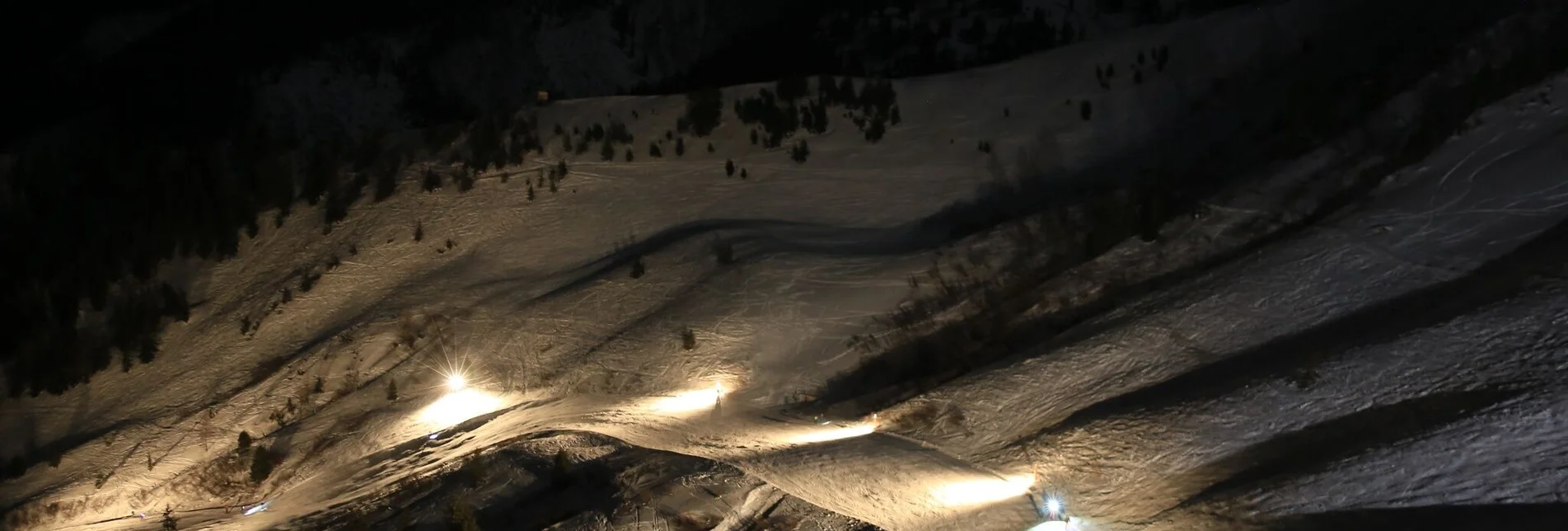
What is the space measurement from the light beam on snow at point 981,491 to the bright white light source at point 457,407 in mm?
5523

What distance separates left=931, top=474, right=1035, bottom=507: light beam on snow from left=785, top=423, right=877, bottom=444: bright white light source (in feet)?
4.93

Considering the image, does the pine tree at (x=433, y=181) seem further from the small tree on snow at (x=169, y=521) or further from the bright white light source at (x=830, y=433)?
the bright white light source at (x=830, y=433)

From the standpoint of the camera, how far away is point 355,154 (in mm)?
19062

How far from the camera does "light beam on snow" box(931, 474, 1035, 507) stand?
8562 millimetres

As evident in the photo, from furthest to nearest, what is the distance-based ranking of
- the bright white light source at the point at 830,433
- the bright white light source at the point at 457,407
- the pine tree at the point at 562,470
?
the bright white light source at the point at 457,407 < the bright white light source at the point at 830,433 < the pine tree at the point at 562,470

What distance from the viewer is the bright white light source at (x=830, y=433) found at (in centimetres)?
1023

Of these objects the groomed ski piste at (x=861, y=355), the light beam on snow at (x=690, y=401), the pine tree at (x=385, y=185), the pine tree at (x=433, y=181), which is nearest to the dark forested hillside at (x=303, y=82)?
the pine tree at (x=385, y=185)

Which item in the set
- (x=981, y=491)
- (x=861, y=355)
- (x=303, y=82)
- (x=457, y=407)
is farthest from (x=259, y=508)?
(x=303, y=82)

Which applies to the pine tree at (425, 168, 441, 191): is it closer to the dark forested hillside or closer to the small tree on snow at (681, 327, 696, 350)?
the dark forested hillside

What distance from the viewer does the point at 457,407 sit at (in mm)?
12680

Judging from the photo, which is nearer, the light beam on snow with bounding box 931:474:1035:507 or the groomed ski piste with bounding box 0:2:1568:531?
the groomed ski piste with bounding box 0:2:1568:531

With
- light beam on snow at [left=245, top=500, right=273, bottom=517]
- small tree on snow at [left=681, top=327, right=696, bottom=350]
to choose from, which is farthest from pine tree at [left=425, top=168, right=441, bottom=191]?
light beam on snow at [left=245, top=500, right=273, bottom=517]

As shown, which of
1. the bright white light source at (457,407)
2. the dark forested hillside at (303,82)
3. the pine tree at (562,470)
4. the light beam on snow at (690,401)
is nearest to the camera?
the pine tree at (562,470)

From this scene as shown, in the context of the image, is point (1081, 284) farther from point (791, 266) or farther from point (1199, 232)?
point (791, 266)
